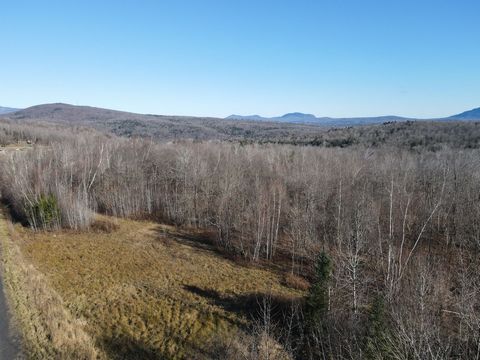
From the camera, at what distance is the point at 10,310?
16.0 m

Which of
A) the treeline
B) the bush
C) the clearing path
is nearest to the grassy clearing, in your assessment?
the bush

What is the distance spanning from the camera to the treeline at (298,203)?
2616 centimetres

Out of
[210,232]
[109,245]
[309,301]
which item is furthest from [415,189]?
[109,245]

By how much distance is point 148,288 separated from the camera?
25266mm

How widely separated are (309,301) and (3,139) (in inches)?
3968

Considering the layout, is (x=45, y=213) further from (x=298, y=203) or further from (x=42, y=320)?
(x=298, y=203)

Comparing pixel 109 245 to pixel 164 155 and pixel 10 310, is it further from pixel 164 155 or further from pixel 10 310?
pixel 164 155

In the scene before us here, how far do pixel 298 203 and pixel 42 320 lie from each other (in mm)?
28271

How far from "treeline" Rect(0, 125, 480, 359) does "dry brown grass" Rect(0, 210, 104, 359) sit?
11686mm

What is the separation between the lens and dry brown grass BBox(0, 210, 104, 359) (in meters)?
13.9

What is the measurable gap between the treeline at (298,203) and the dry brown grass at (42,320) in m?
11.7

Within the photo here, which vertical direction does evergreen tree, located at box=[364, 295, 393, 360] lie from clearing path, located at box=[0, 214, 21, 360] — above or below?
above

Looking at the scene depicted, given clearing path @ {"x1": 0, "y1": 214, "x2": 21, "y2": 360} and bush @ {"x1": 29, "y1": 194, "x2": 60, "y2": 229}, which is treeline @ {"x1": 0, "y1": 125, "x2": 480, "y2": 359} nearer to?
bush @ {"x1": 29, "y1": 194, "x2": 60, "y2": 229}

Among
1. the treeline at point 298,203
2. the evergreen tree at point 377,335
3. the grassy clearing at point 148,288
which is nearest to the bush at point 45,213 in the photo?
the treeline at point 298,203
